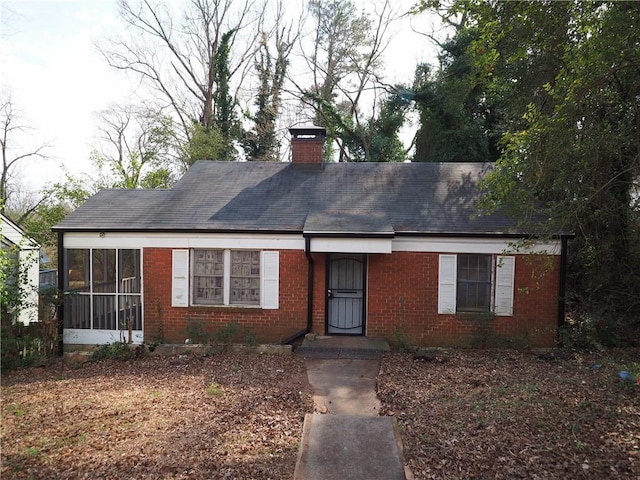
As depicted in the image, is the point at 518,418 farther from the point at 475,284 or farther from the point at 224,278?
the point at 224,278

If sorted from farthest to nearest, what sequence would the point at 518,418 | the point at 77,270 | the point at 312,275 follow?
the point at 77,270, the point at 312,275, the point at 518,418

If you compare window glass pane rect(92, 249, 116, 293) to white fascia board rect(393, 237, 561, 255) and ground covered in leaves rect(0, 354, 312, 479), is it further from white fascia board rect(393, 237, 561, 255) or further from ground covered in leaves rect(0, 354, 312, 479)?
white fascia board rect(393, 237, 561, 255)

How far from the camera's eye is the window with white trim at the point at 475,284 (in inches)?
347

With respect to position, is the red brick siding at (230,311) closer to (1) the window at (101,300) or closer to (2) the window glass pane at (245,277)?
(2) the window glass pane at (245,277)

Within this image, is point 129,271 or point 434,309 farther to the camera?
point 129,271

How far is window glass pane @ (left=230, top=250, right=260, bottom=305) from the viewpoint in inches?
365

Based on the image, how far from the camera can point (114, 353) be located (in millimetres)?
8688

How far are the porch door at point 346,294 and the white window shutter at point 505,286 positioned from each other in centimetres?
313

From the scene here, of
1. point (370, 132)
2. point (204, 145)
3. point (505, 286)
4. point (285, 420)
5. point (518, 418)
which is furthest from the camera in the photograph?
point (370, 132)

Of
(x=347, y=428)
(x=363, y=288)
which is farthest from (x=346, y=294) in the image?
(x=347, y=428)

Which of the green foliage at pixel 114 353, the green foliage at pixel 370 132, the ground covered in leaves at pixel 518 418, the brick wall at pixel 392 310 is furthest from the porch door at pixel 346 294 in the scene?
the green foliage at pixel 370 132

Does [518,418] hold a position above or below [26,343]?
above

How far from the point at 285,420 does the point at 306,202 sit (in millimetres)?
6160

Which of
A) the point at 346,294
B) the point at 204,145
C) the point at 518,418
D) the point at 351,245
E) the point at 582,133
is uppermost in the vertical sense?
the point at 204,145
